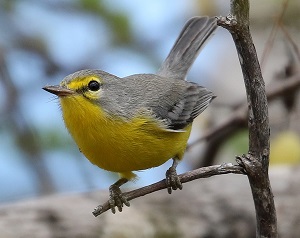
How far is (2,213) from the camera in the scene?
4043 millimetres

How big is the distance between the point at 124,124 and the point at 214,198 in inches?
47.0

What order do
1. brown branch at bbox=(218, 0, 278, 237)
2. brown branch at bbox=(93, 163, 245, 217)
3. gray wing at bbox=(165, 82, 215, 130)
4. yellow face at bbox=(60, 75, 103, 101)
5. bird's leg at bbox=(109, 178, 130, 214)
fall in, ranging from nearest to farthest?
brown branch at bbox=(218, 0, 278, 237)
brown branch at bbox=(93, 163, 245, 217)
yellow face at bbox=(60, 75, 103, 101)
bird's leg at bbox=(109, 178, 130, 214)
gray wing at bbox=(165, 82, 215, 130)

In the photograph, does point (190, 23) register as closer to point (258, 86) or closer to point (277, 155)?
point (277, 155)

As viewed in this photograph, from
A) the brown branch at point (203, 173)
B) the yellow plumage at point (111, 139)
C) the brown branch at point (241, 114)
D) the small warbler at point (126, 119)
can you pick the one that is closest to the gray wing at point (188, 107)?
the small warbler at point (126, 119)

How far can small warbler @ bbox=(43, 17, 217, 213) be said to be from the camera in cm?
333

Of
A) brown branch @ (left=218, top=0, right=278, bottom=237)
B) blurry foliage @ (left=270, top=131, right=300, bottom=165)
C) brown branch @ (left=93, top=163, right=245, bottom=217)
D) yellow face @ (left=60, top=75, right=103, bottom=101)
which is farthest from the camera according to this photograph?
blurry foliage @ (left=270, top=131, right=300, bottom=165)

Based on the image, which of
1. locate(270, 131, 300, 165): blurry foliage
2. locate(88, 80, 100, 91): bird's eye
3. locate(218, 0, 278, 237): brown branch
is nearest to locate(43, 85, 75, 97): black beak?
locate(88, 80, 100, 91): bird's eye

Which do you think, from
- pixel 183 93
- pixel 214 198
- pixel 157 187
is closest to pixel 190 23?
pixel 183 93

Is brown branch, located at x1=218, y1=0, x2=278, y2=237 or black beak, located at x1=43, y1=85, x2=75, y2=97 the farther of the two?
black beak, located at x1=43, y1=85, x2=75, y2=97

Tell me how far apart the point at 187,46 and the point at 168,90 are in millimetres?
735

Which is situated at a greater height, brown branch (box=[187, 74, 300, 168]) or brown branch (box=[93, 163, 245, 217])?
brown branch (box=[187, 74, 300, 168])

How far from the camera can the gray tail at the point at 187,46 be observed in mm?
4586

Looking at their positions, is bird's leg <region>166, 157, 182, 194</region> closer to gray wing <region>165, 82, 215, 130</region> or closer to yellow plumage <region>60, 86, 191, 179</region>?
yellow plumage <region>60, 86, 191, 179</region>

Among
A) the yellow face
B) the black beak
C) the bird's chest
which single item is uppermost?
the yellow face
